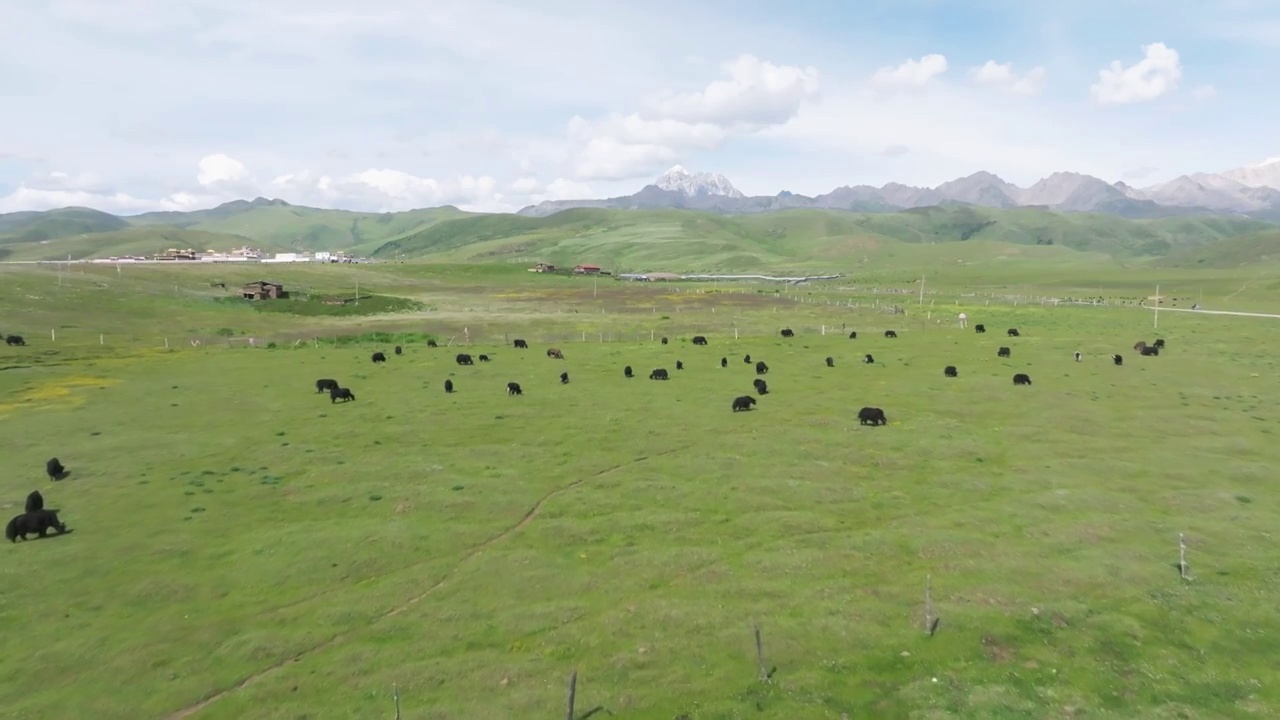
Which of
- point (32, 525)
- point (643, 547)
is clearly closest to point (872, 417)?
point (643, 547)

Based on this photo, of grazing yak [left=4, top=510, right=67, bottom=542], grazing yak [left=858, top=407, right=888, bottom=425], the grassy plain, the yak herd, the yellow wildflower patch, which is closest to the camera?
the grassy plain

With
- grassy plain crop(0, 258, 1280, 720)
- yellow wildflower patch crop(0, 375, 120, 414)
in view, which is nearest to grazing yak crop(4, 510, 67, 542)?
grassy plain crop(0, 258, 1280, 720)

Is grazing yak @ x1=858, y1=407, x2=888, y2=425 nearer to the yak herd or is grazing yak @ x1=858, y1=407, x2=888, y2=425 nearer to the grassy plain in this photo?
the yak herd

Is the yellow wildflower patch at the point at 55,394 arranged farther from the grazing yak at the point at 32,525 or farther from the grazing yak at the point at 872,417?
the grazing yak at the point at 872,417

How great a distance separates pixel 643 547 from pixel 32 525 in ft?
69.5

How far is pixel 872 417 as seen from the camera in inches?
1490

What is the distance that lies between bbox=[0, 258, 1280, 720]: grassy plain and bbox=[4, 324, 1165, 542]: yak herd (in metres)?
0.93

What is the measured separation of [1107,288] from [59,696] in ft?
678

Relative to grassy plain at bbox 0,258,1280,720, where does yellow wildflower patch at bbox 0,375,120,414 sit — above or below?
above

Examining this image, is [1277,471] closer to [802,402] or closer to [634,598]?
[802,402]

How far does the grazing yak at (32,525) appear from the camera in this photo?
917 inches

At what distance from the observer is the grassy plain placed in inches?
634

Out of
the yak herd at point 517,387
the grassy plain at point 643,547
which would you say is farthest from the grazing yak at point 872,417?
the grassy plain at point 643,547

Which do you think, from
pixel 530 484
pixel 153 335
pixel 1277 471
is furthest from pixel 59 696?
pixel 153 335
